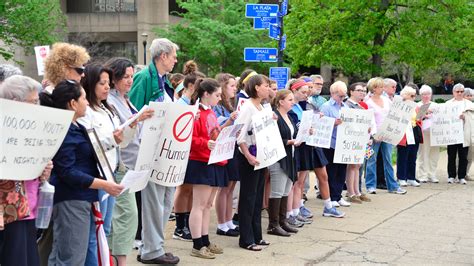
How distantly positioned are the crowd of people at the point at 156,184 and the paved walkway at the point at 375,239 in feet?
0.63

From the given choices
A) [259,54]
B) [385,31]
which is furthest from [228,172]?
[385,31]

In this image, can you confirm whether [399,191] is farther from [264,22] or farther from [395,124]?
[264,22]

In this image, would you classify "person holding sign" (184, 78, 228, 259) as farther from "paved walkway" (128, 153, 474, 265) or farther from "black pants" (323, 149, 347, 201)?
"black pants" (323, 149, 347, 201)

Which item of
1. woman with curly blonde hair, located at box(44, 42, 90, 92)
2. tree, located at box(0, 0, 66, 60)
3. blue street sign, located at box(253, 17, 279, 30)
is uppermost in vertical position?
tree, located at box(0, 0, 66, 60)

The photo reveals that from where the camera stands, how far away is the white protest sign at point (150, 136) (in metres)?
5.80

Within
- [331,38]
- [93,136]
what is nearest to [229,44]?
[331,38]

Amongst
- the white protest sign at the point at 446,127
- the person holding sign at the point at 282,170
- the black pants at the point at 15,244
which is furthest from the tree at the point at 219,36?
the black pants at the point at 15,244

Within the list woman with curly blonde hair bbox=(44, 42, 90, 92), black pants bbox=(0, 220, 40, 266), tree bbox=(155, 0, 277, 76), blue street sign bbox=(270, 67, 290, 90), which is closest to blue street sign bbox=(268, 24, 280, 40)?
blue street sign bbox=(270, 67, 290, 90)

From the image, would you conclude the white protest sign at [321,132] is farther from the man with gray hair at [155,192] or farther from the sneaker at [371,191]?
the man with gray hair at [155,192]

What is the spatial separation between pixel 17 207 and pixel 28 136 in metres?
0.49

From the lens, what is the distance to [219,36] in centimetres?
3684

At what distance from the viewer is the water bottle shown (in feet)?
14.9

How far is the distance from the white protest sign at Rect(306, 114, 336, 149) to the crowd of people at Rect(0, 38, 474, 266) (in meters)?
0.11

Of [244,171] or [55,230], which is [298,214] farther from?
[55,230]
